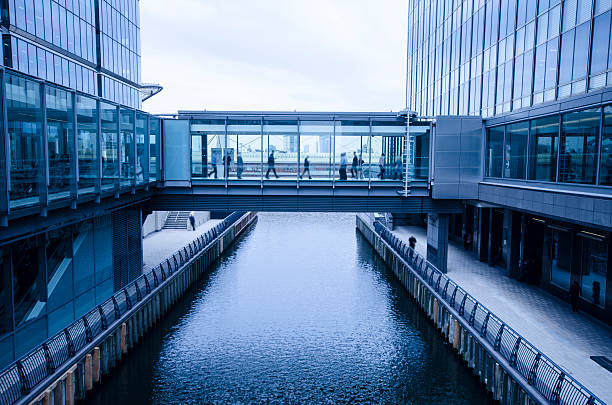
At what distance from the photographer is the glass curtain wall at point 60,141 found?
12.6 metres

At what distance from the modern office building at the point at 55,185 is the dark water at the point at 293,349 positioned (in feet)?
10.4

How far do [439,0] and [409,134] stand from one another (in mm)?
19940

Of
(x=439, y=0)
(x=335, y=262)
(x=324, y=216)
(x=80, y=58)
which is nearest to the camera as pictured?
(x=80, y=58)

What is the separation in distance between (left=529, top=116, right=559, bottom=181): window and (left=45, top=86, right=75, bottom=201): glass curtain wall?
16027mm

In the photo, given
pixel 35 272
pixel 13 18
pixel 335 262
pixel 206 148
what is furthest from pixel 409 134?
pixel 13 18

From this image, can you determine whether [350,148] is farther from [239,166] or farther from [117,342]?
[117,342]

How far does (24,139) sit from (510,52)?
21591 millimetres

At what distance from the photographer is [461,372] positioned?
616 inches

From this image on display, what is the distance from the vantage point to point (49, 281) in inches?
584

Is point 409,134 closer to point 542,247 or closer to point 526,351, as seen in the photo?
point 542,247

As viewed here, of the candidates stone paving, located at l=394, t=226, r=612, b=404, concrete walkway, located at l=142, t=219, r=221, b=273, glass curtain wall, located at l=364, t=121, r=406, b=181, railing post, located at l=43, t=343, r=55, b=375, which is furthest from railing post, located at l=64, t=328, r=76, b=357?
glass curtain wall, located at l=364, t=121, r=406, b=181

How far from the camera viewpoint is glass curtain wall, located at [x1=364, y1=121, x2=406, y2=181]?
21859 millimetres

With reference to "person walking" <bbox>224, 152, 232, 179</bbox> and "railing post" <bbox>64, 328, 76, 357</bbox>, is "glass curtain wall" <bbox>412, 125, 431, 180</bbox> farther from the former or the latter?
"railing post" <bbox>64, 328, 76, 357</bbox>

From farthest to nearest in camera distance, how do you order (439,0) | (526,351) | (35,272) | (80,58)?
(439,0) < (80,58) < (35,272) < (526,351)
